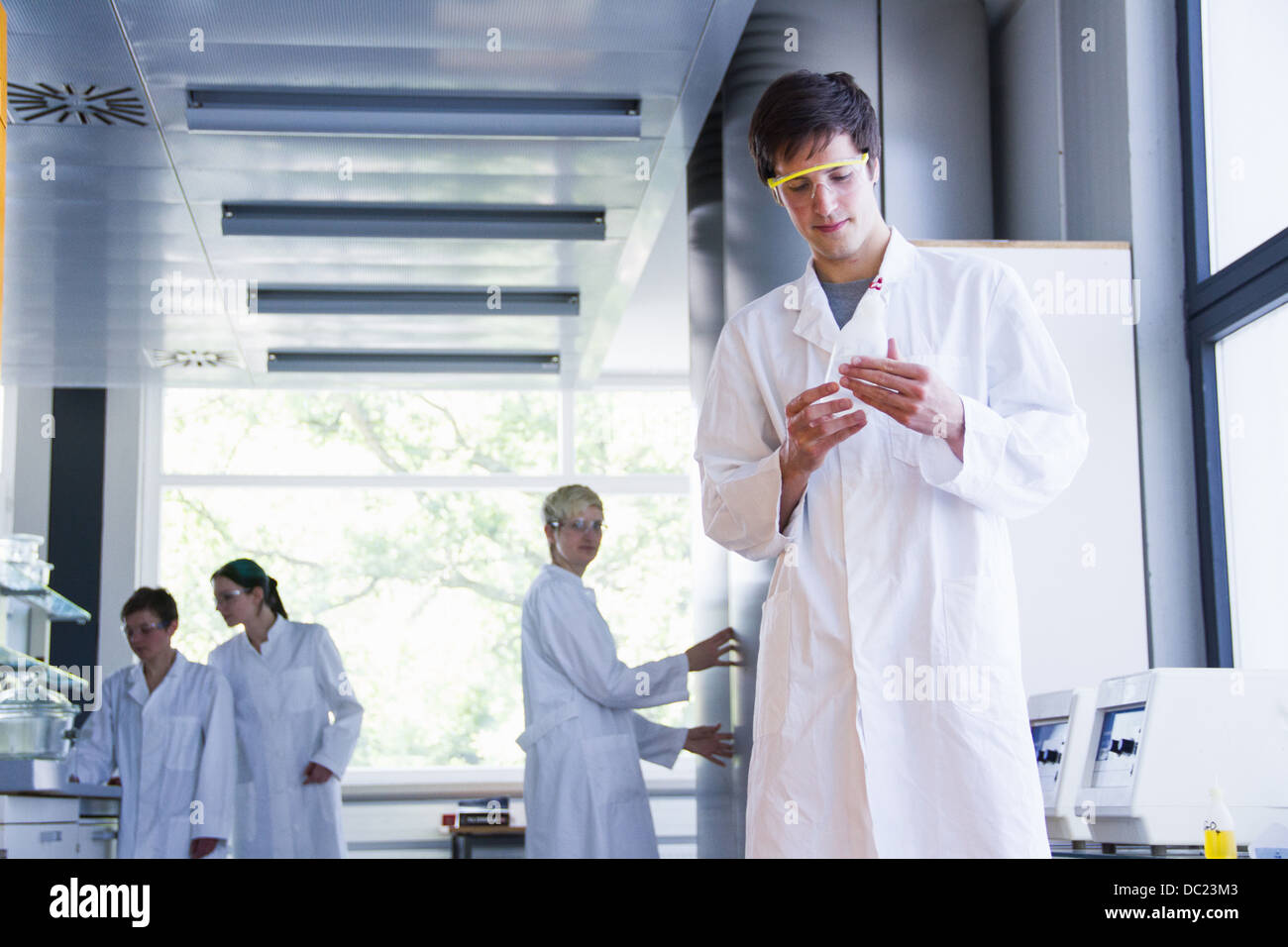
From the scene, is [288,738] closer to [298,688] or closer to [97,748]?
[298,688]

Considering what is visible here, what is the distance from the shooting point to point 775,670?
166cm

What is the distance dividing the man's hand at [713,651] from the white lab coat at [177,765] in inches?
69.8

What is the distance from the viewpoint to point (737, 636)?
339 cm

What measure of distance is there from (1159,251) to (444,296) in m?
2.59

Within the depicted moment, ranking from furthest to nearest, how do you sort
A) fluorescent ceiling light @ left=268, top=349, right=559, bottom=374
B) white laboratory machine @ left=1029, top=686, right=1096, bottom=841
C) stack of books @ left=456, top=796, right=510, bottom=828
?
stack of books @ left=456, top=796, right=510, bottom=828, fluorescent ceiling light @ left=268, top=349, right=559, bottom=374, white laboratory machine @ left=1029, top=686, right=1096, bottom=841

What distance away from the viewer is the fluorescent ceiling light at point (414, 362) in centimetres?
560

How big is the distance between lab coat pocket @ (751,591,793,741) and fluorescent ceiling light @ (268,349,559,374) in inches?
156

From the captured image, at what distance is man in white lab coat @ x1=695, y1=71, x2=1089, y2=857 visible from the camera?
1537 millimetres

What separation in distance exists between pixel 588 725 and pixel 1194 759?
1.81 m

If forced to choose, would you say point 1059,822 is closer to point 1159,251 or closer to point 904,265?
point 904,265

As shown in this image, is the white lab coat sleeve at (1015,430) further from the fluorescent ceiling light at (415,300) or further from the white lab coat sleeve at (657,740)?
the fluorescent ceiling light at (415,300)

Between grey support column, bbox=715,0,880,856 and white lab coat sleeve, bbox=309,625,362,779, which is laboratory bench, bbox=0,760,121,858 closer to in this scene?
white lab coat sleeve, bbox=309,625,362,779

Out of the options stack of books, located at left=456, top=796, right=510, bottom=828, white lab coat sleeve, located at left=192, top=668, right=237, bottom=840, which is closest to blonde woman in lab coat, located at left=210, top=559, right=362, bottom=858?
white lab coat sleeve, located at left=192, top=668, right=237, bottom=840

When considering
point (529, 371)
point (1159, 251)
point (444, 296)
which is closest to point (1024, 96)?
point (1159, 251)
